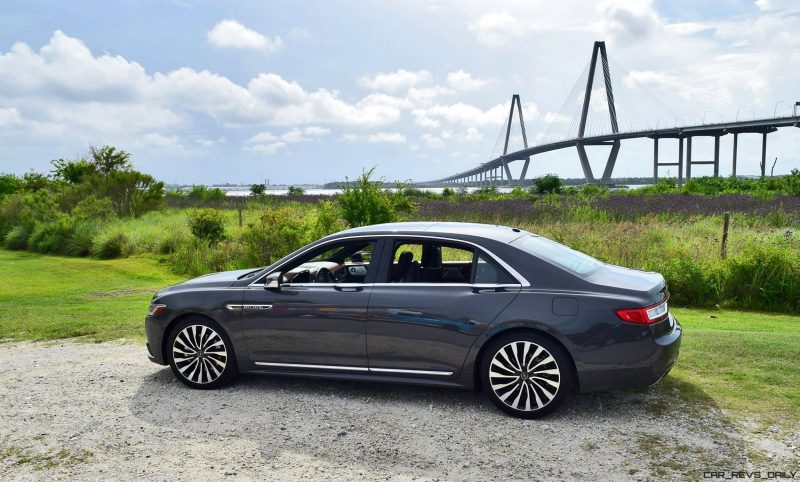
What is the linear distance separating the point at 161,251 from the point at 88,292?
6272 millimetres

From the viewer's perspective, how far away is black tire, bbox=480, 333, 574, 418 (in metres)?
5.57

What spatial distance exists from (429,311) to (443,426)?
3.15ft

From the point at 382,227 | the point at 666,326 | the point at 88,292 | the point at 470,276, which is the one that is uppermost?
the point at 382,227

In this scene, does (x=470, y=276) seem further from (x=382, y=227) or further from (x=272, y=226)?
(x=272, y=226)

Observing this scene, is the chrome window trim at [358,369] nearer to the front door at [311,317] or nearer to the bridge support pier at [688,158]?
the front door at [311,317]

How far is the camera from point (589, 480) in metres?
4.54

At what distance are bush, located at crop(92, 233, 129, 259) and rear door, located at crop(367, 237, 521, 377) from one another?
18146mm

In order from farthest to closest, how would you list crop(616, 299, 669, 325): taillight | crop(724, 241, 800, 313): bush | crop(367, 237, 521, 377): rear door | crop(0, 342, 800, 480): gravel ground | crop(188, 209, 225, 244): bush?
crop(188, 209, 225, 244): bush < crop(724, 241, 800, 313): bush < crop(367, 237, 521, 377): rear door < crop(616, 299, 669, 325): taillight < crop(0, 342, 800, 480): gravel ground

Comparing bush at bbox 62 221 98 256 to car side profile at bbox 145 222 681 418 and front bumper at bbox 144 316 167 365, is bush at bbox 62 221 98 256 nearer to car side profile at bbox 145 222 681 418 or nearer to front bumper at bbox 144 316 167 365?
front bumper at bbox 144 316 167 365

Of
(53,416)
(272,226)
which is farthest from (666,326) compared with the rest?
(272,226)

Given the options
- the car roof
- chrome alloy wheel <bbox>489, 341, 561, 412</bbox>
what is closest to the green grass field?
chrome alloy wheel <bbox>489, 341, 561, 412</bbox>

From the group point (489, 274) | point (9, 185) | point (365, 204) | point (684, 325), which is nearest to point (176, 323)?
point (489, 274)

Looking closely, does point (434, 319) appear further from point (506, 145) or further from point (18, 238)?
point (506, 145)

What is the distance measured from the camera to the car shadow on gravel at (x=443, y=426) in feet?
16.0
